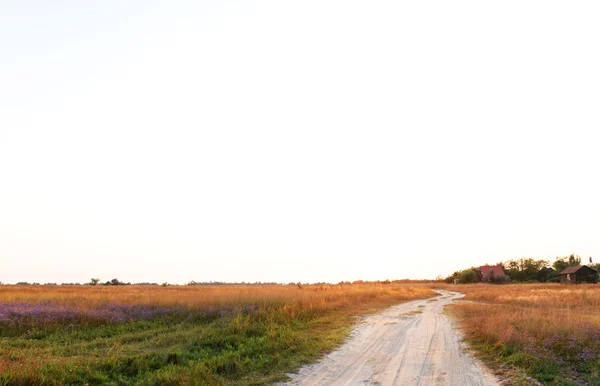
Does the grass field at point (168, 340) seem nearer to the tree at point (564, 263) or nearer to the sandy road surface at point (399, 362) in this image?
the sandy road surface at point (399, 362)

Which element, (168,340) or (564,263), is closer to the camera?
(168,340)

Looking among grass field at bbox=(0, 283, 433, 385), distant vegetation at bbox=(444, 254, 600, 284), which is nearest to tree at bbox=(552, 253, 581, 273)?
distant vegetation at bbox=(444, 254, 600, 284)

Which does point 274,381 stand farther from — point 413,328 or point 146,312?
point 146,312

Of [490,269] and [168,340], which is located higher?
[490,269]

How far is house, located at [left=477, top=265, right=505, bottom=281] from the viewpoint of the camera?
10425 centimetres

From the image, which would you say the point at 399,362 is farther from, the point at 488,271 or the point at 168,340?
the point at 488,271

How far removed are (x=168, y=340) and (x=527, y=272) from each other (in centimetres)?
10801

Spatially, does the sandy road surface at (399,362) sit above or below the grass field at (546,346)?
below

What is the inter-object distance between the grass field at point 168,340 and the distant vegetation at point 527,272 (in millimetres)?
89233

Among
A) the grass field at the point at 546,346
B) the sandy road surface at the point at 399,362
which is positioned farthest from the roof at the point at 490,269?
the grass field at the point at 546,346

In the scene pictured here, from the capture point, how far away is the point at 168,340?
15.4 m

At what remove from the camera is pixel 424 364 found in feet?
41.4

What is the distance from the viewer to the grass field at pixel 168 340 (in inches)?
414

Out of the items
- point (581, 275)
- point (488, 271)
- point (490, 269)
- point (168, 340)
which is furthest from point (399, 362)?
point (490, 269)
